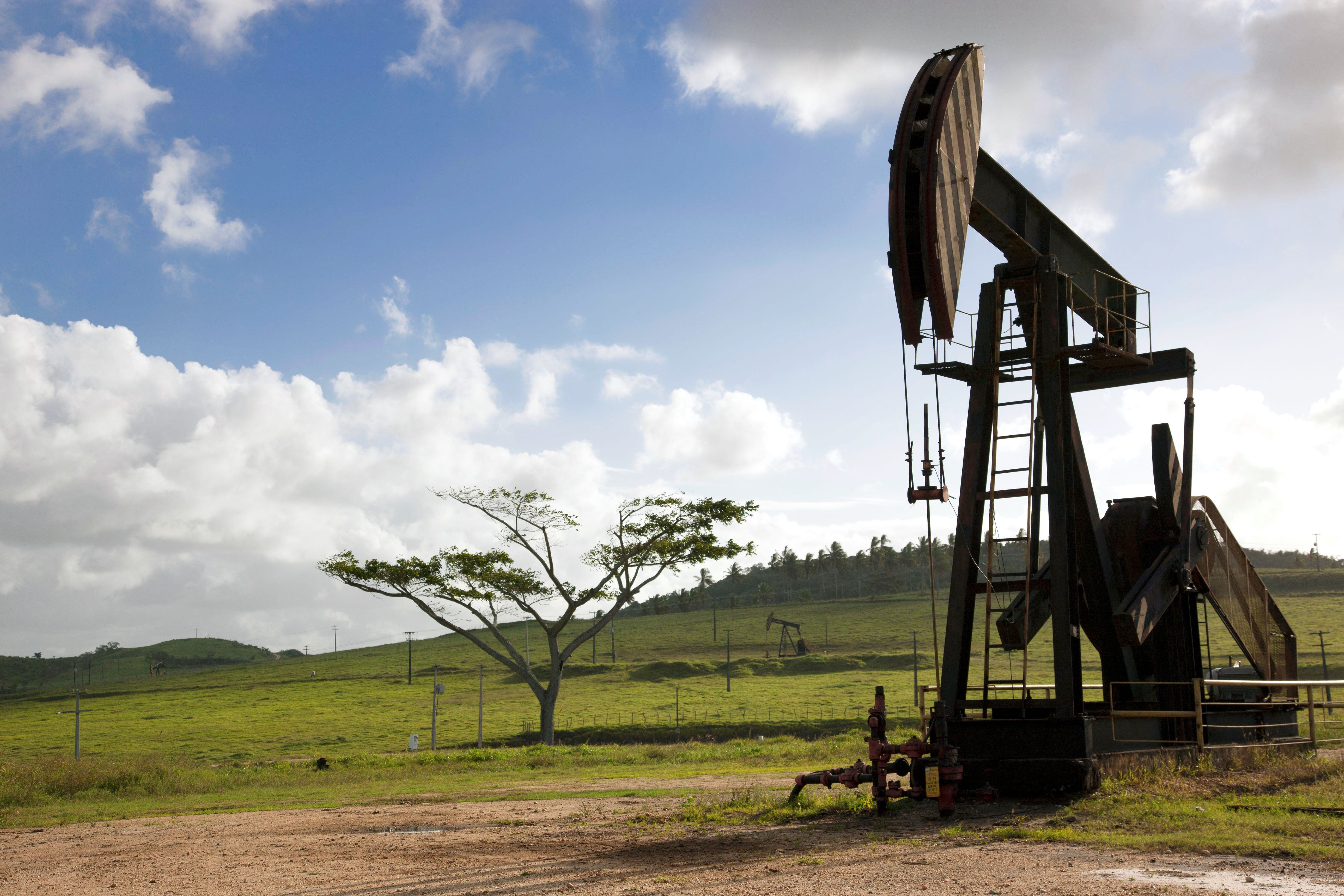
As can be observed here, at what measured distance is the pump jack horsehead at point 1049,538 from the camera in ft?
33.4

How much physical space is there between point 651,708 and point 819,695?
8192 millimetres

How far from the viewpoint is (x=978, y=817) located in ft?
31.0

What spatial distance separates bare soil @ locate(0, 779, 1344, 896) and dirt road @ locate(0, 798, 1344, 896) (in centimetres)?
2

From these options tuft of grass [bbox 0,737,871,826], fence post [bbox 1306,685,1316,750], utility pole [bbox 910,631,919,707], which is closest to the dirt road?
tuft of grass [bbox 0,737,871,826]

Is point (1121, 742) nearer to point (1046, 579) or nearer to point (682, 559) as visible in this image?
point (1046, 579)

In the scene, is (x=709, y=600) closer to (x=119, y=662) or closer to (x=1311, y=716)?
(x=119, y=662)

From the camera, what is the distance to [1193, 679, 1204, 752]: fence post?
11680 mm

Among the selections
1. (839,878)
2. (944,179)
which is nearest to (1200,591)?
(944,179)

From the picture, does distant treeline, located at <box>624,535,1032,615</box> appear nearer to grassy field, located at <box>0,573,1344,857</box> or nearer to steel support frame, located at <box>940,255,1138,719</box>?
grassy field, located at <box>0,573,1344,857</box>

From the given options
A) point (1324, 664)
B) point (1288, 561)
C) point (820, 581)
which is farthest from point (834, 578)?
point (1324, 664)

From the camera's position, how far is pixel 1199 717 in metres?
11.7

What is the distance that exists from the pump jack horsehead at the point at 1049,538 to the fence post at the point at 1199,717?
0.04 meters

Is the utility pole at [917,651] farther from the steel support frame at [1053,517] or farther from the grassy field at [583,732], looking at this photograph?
the steel support frame at [1053,517]

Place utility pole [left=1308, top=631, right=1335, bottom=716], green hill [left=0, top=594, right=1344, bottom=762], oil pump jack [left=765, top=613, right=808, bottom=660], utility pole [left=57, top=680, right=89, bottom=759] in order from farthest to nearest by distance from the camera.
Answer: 1. oil pump jack [left=765, top=613, right=808, bottom=660]
2. green hill [left=0, top=594, right=1344, bottom=762]
3. utility pole [left=57, top=680, right=89, bottom=759]
4. utility pole [left=1308, top=631, right=1335, bottom=716]
